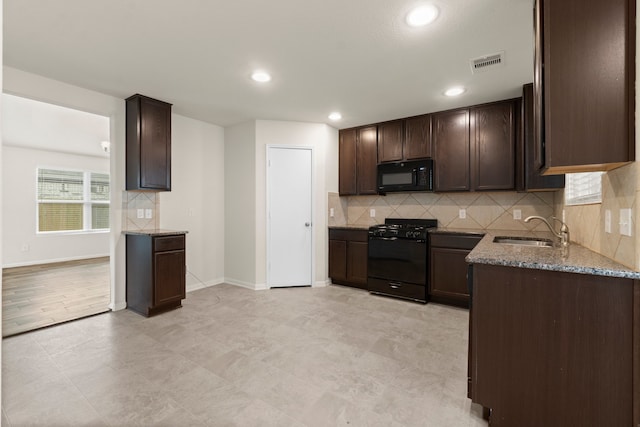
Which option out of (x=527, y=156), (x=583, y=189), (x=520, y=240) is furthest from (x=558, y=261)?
(x=527, y=156)

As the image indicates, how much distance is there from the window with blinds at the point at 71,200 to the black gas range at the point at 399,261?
6325mm

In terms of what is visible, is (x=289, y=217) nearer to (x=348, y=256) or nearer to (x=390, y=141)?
(x=348, y=256)

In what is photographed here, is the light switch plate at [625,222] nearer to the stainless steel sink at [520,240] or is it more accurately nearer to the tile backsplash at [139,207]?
the stainless steel sink at [520,240]

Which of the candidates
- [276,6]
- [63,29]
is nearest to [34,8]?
[63,29]

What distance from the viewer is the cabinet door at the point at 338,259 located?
14.6ft

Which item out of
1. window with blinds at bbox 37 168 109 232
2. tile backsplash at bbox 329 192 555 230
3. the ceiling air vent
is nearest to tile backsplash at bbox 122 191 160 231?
tile backsplash at bbox 329 192 555 230

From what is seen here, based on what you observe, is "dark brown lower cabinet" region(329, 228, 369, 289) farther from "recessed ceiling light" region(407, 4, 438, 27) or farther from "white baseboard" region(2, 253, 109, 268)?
"white baseboard" region(2, 253, 109, 268)

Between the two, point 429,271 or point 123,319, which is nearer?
point 123,319

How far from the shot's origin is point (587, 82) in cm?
150

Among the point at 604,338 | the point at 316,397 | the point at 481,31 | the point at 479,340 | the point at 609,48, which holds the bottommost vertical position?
the point at 316,397

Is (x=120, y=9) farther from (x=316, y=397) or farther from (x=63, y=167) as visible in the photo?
(x=63, y=167)

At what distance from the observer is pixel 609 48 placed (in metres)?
1.48

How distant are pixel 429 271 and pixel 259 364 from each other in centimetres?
228

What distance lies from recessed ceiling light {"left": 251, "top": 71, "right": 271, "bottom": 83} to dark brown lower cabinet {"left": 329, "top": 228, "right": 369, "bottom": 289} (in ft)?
7.34
